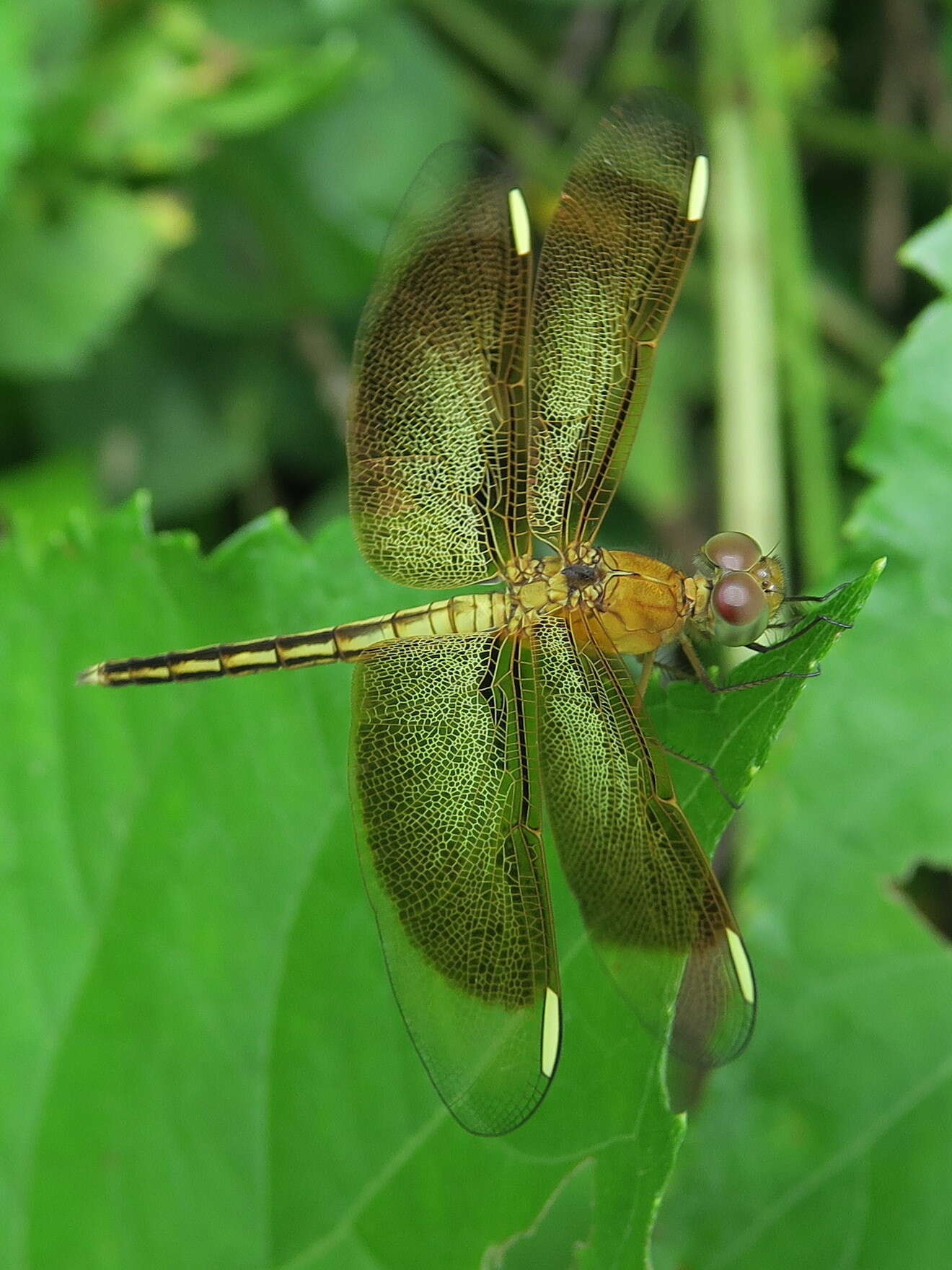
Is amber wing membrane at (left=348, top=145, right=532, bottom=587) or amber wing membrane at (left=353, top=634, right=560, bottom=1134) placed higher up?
amber wing membrane at (left=348, top=145, right=532, bottom=587)

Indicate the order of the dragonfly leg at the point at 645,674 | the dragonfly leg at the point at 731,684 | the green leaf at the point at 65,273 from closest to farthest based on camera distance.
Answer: the dragonfly leg at the point at 731,684 → the dragonfly leg at the point at 645,674 → the green leaf at the point at 65,273

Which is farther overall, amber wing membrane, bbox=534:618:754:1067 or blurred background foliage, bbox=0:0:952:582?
blurred background foliage, bbox=0:0:952:582

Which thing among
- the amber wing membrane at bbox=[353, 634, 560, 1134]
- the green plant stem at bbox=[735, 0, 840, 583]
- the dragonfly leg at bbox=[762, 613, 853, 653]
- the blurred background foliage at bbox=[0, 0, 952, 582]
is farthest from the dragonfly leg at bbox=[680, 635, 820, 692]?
the green plant stem at bbox=[735, 0, 840, 583]

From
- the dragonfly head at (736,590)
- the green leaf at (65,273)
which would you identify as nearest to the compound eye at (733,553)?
the dragonfly head at (736,590)

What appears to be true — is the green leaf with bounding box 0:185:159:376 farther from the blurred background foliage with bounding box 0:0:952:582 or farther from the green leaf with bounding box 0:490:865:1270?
the green leaf with bounding box 0:490:865:1270

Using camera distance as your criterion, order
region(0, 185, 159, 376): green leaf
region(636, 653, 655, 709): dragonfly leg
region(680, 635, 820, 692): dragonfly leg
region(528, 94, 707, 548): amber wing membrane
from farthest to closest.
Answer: region(0, 185, 159, 376): green leaf < region(528, 94, 707, 548): amber wing membrane < region(636, 653, 655, 709): dragonfly leg < region(680, 635, 820, 692): dragonfly leg

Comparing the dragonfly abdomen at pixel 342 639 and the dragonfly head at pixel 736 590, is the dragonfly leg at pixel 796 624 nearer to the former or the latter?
the dragonfly head at pixel 736 590

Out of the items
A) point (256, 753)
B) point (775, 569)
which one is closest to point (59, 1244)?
point (256, 753)

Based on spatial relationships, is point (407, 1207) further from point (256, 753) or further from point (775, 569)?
point (775, 569)
